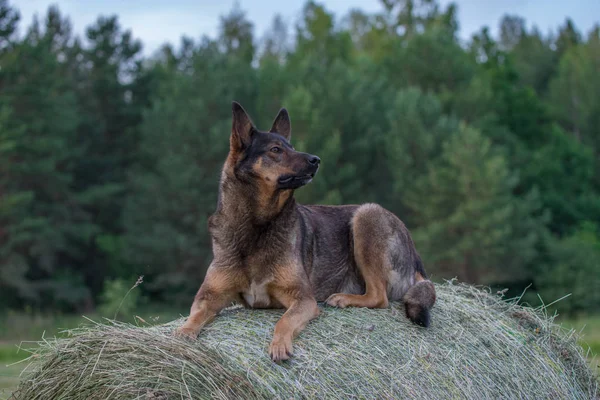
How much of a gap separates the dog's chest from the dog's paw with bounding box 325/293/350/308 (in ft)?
2.11

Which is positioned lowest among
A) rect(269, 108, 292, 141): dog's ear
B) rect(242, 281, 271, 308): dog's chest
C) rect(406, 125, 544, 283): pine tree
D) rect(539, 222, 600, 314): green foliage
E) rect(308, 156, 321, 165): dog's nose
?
rect(539, 222, 600, 314): green foliage

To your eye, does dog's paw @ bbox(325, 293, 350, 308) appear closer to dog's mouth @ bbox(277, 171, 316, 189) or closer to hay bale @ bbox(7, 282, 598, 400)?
hay bale @ bbox(7, 282, 598, 400)

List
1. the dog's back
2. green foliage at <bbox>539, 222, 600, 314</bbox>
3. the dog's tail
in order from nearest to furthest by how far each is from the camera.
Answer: the dog's tail
the dog's back
green foliage at <bbox>539, 222, 600, 314</bbox>

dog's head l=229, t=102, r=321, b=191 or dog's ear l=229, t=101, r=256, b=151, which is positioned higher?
dog's ear l=229, t=101, r=256, b=151

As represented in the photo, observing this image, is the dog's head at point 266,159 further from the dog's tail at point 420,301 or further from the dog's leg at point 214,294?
the dog's tail at point 420,301

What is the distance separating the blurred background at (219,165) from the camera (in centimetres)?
3200

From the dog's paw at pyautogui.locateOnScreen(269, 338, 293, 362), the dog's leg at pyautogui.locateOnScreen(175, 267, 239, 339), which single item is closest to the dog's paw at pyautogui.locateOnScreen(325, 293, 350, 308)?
the dog's leg at pyautogui.locateOnScreen(175, 267, 239, 339)

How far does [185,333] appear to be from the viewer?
5.71m

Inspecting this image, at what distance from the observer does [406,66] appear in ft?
141

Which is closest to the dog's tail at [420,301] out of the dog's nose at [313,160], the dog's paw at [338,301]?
the dog's paw at [338,301]

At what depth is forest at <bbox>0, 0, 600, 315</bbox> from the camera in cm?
3216

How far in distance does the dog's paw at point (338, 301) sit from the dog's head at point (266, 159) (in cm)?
118

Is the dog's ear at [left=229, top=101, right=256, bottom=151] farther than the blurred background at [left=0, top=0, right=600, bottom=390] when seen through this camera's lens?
No

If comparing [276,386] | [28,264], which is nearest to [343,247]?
[276,386]
